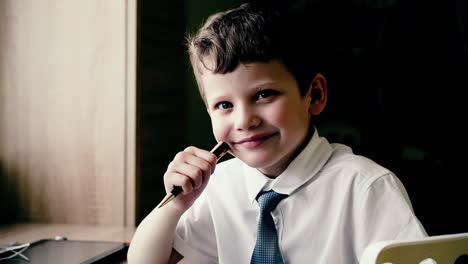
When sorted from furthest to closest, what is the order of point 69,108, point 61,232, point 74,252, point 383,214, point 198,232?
1. point 69,108
2. point 61,232
3. point 74,252
4. point 198,232
5. point 383,214

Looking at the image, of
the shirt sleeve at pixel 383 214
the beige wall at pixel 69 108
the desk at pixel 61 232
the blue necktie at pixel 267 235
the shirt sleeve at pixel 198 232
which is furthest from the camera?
the beige wall at pixel 69 108

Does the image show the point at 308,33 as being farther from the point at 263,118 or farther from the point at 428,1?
the point at 428,1

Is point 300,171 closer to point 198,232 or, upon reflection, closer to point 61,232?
point 198,232

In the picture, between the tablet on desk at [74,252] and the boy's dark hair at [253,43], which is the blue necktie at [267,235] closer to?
the boy's dark hair at [253,43]

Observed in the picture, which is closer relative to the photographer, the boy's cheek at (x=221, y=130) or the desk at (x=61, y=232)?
the boy's cheek at (x=221, y=130)

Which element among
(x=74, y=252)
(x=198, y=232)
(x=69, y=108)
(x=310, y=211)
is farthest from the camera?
(x=69, y=108)

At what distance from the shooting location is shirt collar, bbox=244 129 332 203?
849 millimetres

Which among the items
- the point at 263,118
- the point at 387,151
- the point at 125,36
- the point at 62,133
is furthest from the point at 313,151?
the point at 62,133

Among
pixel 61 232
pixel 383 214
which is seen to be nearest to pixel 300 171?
pixel 383 214

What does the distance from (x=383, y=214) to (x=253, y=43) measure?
303mm

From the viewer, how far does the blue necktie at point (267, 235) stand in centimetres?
82

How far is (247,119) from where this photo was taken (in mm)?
771

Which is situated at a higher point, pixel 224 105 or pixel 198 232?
pixel 224 105

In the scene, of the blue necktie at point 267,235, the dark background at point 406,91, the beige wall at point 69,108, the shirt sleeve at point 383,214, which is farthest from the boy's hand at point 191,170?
the beige wall at point 69,108
